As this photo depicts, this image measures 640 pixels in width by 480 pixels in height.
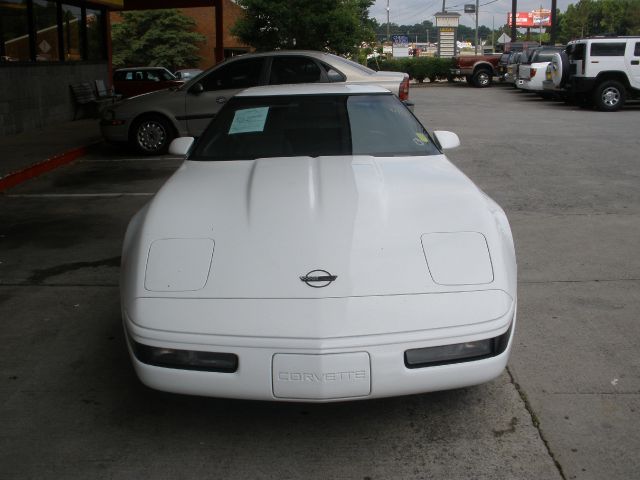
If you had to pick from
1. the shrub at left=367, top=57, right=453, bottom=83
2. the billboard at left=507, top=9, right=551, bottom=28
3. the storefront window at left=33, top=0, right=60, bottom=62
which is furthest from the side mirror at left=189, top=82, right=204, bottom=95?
the billboard at left=507, top=9, right=551, bottom=28

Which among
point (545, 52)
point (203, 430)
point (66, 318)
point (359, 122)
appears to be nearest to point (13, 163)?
point (66, 318)

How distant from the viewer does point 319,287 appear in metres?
3.20

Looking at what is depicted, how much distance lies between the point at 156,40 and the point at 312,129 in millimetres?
45861

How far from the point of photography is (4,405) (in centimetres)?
374

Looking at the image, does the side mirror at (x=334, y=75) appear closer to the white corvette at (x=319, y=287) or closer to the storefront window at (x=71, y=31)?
the white corvette at (x=319, y=287)

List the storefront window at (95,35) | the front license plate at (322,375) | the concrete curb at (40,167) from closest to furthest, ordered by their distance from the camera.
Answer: the front license plate at (322,375) < the concrete curb at (40,167) < the storefront window at (95,35)

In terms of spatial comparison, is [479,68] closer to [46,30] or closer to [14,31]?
[46,30]

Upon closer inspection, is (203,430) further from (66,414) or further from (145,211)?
(145,211)

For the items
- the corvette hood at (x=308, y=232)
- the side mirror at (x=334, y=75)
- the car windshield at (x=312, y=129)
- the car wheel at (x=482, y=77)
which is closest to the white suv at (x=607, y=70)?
the side mirror at (x=334, y=75)

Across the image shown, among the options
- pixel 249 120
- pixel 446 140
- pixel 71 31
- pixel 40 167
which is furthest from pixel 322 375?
pixel 71 31

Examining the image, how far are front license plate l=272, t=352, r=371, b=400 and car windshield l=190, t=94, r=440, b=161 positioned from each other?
1.85 meters

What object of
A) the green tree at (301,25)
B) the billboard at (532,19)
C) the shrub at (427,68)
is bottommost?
the shrub at (427,68)

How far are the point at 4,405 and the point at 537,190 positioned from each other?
6.76m

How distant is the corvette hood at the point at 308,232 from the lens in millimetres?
3264
